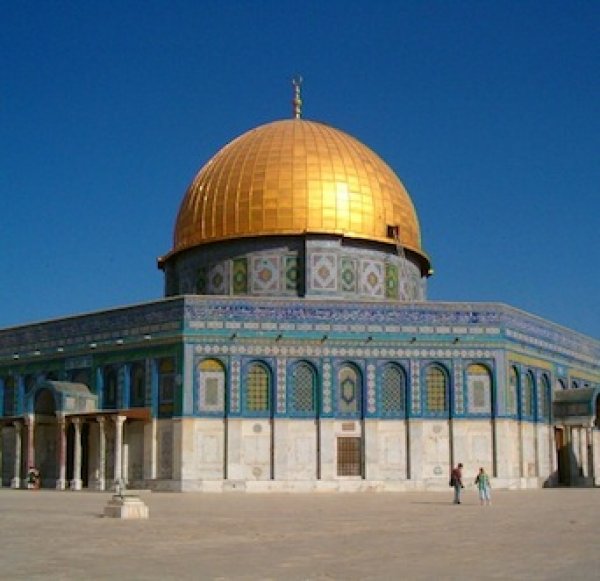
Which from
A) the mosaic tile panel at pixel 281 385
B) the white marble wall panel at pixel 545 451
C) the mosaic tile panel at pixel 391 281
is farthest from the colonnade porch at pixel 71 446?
the white marble wall panel at pixel 545 451

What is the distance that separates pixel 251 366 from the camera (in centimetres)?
3262

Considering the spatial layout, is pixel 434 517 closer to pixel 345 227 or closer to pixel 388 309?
pixel 388 309

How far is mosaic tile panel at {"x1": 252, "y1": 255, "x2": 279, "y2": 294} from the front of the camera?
36.6 metres

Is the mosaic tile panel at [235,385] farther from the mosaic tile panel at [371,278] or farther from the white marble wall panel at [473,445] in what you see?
the white marble wall panel at [473,445]

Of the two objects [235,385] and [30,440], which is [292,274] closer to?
[235,385]

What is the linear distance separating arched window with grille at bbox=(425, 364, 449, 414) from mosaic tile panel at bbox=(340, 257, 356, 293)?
16.1 ft

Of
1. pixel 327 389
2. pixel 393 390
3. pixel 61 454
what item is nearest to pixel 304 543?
pixel 327 389

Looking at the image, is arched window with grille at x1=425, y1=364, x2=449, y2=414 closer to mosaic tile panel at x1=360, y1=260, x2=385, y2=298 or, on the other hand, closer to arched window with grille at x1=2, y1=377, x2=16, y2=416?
mosaic tile panel at x1=360, y1=260, x2=385, y2=298

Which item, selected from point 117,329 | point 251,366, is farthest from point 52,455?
point 251,366

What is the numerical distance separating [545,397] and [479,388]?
4.24m

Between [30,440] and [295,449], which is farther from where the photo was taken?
[30,440]

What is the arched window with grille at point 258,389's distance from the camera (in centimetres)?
3244

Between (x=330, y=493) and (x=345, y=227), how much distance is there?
10445 millimetres

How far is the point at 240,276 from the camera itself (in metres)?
36.9
